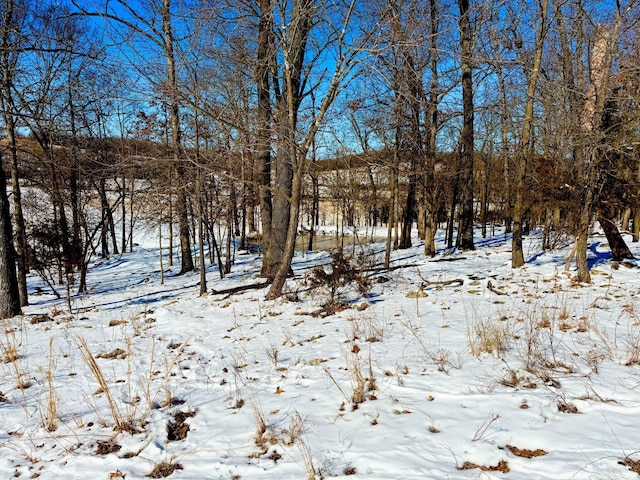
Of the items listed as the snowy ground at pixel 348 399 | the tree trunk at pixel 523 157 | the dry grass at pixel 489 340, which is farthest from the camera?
the tree trunk at pixel 523 157

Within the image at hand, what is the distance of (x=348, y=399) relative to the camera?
2.86m

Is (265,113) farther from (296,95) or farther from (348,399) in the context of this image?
(348,399)

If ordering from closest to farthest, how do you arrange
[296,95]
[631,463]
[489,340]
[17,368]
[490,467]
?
[631,463], [490,467], [489,340], [17,368], [296,95]

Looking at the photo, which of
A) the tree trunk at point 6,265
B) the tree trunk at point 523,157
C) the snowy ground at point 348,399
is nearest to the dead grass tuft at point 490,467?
the snowy ground at point 348,399

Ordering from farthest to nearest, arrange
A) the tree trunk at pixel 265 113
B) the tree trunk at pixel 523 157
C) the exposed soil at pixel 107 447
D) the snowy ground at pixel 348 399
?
the tree trunk at pixel 523 157
the tree trunk at pixel 265 113
the exposed soil at pixel 107 447
the snowy ground at pixel 348 399

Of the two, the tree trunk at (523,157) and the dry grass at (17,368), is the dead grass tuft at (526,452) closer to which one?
the dry grass at (17,368)

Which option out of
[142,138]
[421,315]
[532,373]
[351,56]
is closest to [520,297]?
[421,315]

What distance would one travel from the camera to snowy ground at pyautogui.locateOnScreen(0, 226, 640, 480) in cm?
212

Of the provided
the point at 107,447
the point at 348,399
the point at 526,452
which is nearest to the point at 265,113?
the point at 348,399

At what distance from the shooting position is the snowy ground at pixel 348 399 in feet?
6.95

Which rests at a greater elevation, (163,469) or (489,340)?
(489,340)

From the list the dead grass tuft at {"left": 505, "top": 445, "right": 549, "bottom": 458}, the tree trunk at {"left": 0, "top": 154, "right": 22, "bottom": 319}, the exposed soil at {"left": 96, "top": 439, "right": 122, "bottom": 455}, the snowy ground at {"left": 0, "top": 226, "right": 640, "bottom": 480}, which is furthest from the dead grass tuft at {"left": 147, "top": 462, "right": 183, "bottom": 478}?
the tree trunk at {"left": 0, "top": 154, "right": 22, "bottom": 319}

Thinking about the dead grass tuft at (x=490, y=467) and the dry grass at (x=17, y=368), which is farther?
the dry grass at (x=17, y=368)

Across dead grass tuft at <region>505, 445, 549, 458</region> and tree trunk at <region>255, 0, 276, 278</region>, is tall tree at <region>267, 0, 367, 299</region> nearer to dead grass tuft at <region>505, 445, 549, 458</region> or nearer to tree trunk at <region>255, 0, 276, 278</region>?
tree trunk at <region>255, 0, 276, 278</region>
